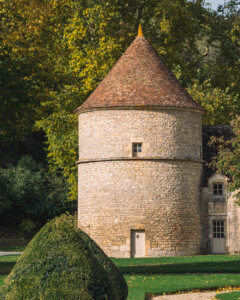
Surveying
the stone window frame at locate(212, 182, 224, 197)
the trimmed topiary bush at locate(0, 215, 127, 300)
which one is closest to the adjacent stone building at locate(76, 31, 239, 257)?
the stone window frame at locate(212, 182, 224, 197)

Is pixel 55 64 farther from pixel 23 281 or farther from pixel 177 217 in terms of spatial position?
pixel 23 281

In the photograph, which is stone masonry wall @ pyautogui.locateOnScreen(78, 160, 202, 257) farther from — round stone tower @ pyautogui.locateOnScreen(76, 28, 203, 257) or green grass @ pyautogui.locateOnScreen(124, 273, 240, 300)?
green grass @ pyautogui.locateOnScreen(124, 273, 240, 300)

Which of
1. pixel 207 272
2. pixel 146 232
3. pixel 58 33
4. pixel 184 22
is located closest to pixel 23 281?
pixel 207 272

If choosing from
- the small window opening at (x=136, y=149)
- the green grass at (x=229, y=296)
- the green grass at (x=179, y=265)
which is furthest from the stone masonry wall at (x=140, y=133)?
the green grass at (x=229, y=296)

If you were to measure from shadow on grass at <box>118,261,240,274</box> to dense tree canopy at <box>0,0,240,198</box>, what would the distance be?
12.1 meters

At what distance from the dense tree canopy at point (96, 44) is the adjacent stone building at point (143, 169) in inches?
144

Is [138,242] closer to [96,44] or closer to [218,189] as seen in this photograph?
[218,189]

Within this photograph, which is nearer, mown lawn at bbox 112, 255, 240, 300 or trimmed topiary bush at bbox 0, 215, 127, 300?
trimmed topiary bush at bbox 0, 215, 127, 300

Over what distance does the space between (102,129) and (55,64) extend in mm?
9414

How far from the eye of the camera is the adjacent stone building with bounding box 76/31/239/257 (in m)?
33.1

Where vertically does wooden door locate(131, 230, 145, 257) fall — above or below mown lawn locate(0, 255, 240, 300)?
above

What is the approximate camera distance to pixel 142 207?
33000 mm

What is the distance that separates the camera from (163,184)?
33.3m

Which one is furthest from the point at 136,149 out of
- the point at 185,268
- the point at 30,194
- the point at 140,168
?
the point at 30,194
